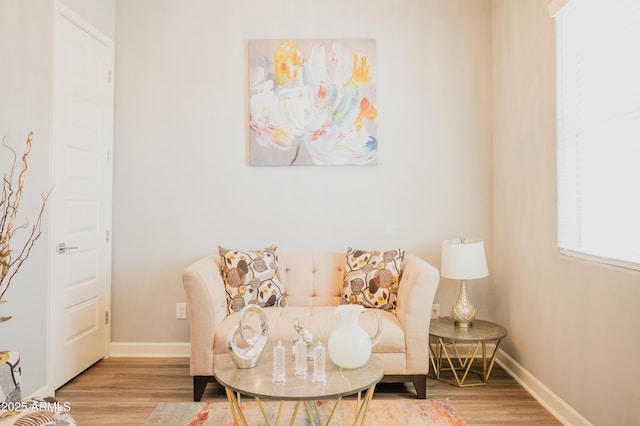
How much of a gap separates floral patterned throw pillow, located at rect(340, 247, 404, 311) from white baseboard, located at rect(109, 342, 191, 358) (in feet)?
4.67

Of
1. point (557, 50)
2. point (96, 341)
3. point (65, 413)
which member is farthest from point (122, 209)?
point (557, 50)

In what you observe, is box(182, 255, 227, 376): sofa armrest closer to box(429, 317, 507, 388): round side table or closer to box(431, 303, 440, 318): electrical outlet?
box(429, 317, 507, 388): round side table

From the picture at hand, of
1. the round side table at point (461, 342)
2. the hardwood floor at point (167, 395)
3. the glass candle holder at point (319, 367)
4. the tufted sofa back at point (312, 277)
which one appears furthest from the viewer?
the tufted sofa back at point (312, 277)

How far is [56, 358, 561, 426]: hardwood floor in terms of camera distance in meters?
2.60

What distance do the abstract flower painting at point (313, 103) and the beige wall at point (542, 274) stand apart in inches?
40.3

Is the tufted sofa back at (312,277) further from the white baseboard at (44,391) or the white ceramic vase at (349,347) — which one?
the white baseboard at (44,391)

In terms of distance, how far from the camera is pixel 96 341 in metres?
3.52

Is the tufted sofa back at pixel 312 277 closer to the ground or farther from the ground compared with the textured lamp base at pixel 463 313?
farther from the ground

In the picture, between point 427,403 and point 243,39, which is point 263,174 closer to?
point 243,39

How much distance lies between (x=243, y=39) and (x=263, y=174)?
1.13 meters

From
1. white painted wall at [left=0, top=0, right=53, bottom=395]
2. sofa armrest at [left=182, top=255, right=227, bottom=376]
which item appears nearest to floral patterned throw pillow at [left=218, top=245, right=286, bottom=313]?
sofa armrest at [left=182, top=255, right=227, bottom=376]

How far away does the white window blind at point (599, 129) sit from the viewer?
2.10 meters

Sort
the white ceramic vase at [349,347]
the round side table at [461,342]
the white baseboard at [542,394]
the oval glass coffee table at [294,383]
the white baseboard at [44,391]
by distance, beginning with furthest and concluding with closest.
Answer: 1. the round side table at [461,342]
2. the white baseboard at [44,391]
3. the white baseboard at [542,394]
4. the white ceramic vase at [349,347]
5. the oval glass coffee table at [294,383]

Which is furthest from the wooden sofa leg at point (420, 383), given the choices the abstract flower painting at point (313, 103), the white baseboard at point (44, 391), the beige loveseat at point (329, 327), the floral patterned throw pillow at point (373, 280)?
the white baseboard at point (44, 391)
